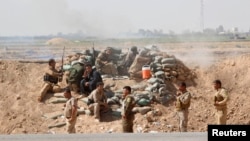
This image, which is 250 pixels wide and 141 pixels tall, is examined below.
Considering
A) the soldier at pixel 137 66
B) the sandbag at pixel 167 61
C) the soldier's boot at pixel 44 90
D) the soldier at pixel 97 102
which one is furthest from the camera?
the sandbag at pixel 167 61

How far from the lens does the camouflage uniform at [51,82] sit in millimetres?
13033

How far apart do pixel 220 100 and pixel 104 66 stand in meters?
5.66

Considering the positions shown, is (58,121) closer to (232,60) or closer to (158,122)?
(158,122)

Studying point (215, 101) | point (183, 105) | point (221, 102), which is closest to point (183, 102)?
point (183, 105)

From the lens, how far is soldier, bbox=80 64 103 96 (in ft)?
38.5

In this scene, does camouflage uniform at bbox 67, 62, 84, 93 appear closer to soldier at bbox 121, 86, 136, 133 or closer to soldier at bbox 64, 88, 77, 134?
soldier at bbox 64, 88, 77, 134

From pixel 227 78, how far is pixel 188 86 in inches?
77.7

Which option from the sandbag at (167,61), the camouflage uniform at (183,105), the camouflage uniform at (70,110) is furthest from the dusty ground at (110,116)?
the camouflage uniform at (70,110)

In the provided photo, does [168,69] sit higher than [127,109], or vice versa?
[168,69]

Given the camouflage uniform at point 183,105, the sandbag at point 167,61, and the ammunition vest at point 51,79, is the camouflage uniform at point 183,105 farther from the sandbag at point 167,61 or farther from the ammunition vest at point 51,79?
the ammunition vest at point 51,79

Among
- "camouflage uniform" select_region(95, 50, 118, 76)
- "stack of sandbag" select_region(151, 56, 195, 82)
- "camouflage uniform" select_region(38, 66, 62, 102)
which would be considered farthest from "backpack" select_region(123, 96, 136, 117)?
"camouflage uniform" select_region(95, 50, 118, 76)

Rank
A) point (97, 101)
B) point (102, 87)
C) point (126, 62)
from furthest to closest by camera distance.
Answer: point (126, 62)
point (97, 101)
point (102, 87)

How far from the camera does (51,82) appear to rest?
13.2m

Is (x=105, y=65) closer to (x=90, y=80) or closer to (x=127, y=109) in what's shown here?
(x=90, y=80)
